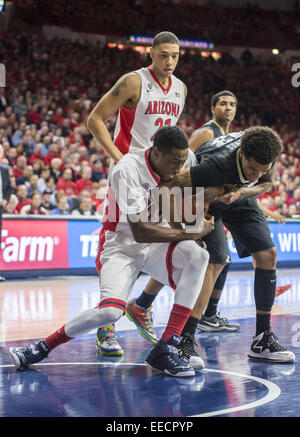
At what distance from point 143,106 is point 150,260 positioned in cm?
122

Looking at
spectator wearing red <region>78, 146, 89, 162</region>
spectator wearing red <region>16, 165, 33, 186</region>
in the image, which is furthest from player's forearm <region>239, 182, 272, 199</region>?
spectator wearing red <region>78, 146, 89, 162</region>

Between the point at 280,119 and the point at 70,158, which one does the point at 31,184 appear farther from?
the point at 280,119

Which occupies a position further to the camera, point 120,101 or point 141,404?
point 120,101

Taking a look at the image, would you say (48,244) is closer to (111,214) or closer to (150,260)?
(111,214)

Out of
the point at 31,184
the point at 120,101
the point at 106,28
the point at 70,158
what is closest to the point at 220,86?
the point at 106,28

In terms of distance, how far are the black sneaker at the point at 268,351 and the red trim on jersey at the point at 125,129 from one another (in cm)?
163

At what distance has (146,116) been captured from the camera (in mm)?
4523

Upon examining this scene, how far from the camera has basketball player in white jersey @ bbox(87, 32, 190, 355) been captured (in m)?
4.43

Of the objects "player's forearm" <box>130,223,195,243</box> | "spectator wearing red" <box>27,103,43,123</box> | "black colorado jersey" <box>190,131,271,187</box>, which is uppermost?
"spectator wearing red" <box>27,103,43,123</box>

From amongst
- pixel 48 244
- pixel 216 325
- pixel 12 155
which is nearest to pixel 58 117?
pixel 12 155

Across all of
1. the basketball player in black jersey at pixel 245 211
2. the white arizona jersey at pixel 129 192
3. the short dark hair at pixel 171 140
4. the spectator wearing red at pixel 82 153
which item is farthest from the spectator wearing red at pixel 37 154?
the short dark hair at pixel 171 140

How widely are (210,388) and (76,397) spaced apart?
2.31 ft

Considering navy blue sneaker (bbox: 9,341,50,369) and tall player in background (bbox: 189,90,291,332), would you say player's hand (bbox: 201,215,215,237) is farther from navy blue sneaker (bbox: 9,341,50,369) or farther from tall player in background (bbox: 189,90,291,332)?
navy blue sneaker (bbox: 9,341,50,369)

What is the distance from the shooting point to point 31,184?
10.8m
